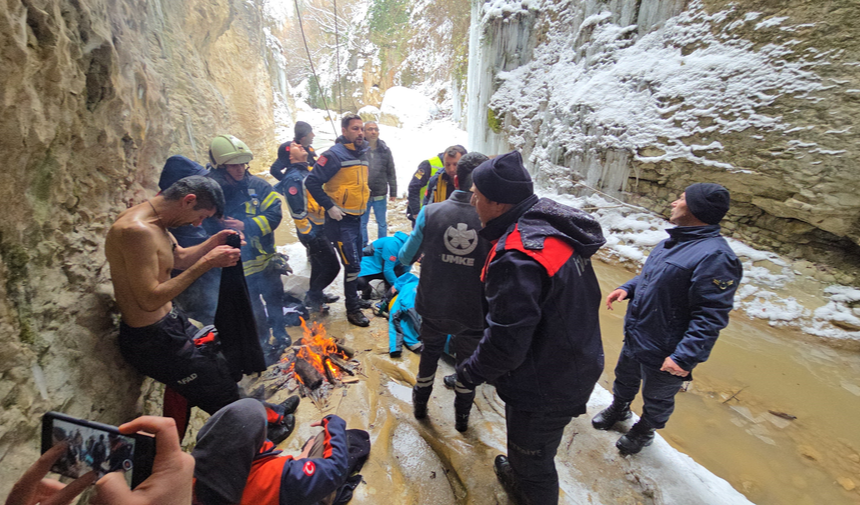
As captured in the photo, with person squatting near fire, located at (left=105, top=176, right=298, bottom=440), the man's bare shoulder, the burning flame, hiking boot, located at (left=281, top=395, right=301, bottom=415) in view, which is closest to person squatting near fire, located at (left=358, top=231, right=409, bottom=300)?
the burning flame

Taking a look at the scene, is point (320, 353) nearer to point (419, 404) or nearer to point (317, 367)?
point (317, 367)

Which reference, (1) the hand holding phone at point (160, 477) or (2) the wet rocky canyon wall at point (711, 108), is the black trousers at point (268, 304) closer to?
(1) the hand holding phone at point (160, 477)

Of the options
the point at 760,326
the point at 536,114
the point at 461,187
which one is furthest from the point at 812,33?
the point at 461,187

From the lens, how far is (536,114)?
28.2ft

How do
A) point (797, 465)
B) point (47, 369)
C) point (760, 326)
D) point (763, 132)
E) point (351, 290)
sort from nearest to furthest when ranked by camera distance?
point (47, 369)
point (797, 465)
point (351, 290)
point (760, 326)
point (763, 132)

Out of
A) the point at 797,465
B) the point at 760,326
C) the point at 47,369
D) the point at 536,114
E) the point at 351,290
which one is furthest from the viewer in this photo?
the point at 536,114

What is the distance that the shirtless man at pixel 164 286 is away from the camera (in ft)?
5.71

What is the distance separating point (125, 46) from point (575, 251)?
11.6 ft

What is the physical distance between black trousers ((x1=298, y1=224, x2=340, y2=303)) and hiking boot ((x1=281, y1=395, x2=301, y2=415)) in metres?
1.70

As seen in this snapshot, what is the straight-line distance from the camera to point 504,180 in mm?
1670

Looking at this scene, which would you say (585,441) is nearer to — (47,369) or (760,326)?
(47,369)

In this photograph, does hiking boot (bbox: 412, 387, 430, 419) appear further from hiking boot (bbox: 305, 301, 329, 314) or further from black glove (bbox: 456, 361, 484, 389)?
hiking boot (bbox: 305, 301, 329, 314)

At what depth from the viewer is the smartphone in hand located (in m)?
1.00

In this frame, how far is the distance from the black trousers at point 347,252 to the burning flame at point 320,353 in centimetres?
67
